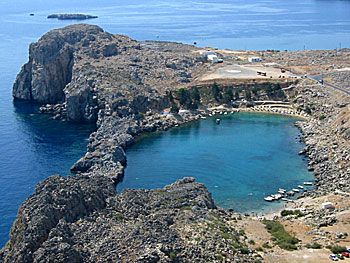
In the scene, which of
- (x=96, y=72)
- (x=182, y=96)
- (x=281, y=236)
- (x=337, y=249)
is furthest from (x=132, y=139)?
(x=337, y=249)

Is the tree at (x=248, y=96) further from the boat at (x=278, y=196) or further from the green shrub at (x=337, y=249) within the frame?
the green shrub at (x=337, y=249)

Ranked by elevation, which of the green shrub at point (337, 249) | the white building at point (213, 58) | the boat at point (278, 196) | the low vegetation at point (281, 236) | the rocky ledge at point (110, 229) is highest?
the white building at point (213, 58)

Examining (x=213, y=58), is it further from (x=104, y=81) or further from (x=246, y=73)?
(x=104, y=81)

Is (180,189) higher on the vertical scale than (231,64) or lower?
lower

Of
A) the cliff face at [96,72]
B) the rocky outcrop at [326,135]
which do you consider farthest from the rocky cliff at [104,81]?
the rocky outcrop at [326,135]

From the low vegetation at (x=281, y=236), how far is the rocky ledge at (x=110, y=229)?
4055 millimetres

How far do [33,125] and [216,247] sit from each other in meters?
73.4

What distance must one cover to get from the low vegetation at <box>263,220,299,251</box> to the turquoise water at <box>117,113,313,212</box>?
11.1 m

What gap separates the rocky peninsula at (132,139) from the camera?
45.0m

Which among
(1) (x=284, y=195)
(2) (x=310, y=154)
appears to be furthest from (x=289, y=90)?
(1) (x=284, y=195)

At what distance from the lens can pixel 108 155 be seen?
3310 inches

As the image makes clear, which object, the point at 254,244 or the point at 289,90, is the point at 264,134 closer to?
the point at 289,90

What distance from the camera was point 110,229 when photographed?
47.3m

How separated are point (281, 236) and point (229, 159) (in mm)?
35344
